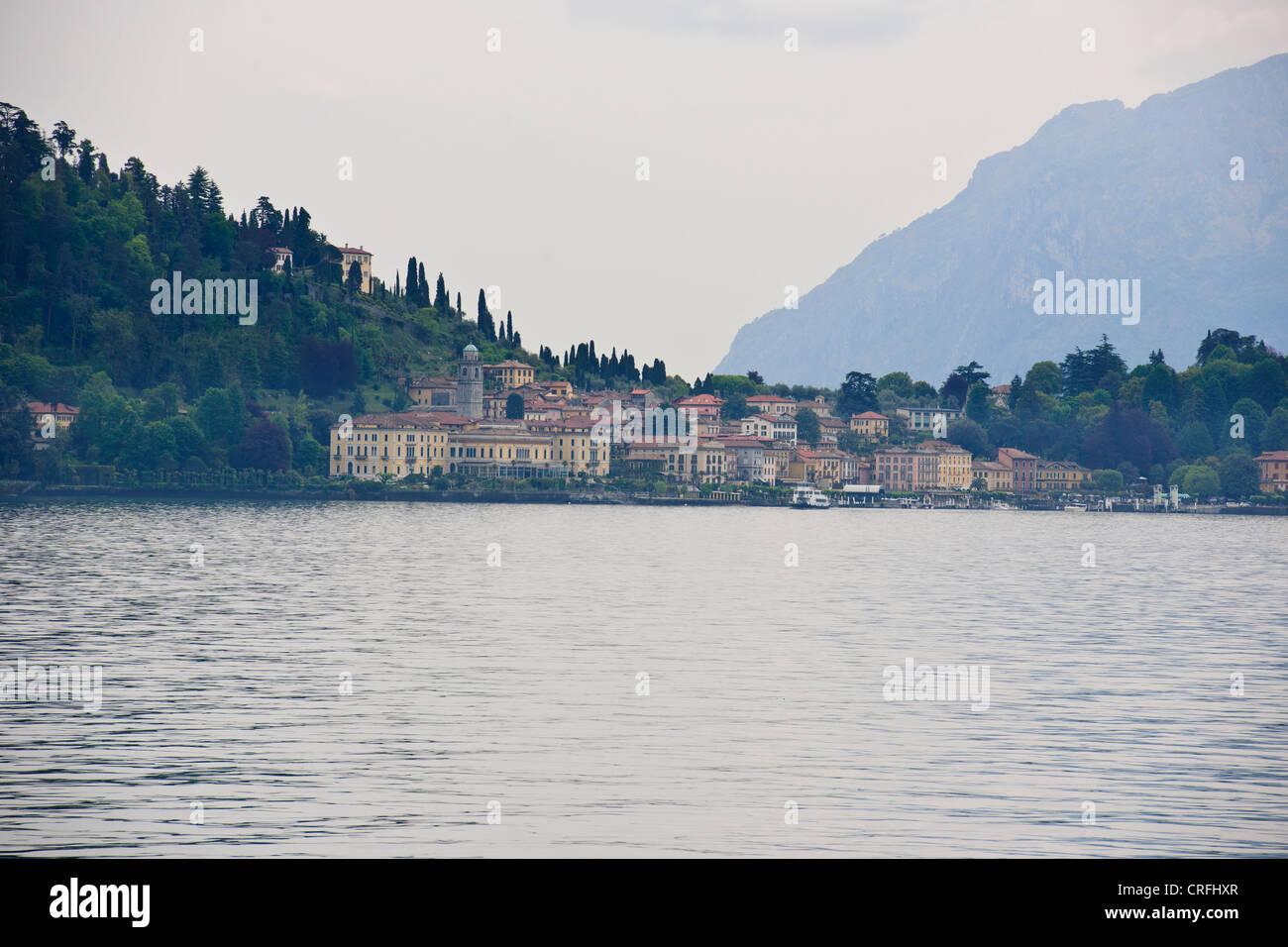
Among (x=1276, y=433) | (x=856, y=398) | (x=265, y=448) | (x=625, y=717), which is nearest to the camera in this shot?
(x=625, y=717)

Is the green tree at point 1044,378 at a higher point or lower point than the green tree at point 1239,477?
higher

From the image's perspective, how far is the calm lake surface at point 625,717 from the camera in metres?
12.6

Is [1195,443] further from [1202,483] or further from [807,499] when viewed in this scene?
[807,499]

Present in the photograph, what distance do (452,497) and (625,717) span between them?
371 feet

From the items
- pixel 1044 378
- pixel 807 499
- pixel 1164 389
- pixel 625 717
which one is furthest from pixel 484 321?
pixel 625 717

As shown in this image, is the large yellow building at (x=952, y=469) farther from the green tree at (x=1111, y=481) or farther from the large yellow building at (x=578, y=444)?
the large yellow building at (x=578, y=444)

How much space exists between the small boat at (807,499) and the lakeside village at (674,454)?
170mm

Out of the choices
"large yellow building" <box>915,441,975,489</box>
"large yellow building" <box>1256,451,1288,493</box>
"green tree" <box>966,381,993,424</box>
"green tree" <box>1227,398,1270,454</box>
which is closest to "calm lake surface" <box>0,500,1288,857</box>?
"large yellow building" <box>1256,451,1288,493</box>

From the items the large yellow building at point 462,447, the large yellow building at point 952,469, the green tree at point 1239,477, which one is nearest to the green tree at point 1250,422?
the green tree at point 1239,477

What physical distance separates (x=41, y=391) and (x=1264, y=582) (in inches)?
4390

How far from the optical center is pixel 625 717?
1856 cm

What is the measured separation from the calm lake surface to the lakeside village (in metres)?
87.9

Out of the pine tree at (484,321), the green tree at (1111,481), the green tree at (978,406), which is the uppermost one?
the pine tree at (484,321)

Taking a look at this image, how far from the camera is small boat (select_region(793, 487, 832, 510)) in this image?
449 feet
